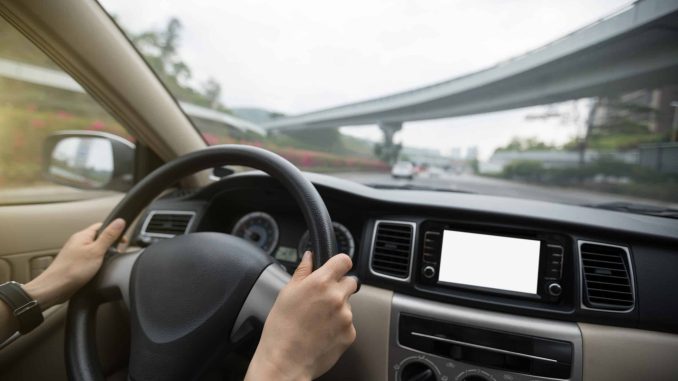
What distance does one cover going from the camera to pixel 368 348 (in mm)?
1528

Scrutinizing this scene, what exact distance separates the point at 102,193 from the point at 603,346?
2818mm

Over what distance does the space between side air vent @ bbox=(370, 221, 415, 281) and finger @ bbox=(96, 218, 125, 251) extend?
39.9 inches

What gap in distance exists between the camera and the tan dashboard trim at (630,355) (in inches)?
51.2

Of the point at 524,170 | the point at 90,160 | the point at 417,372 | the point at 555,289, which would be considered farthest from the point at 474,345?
the point at 90,160

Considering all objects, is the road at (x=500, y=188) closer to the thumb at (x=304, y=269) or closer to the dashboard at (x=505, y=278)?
the dashboard at (x=505, y=278)

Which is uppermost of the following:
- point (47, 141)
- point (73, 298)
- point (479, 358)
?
point (47, 141)

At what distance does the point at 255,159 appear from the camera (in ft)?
3.64

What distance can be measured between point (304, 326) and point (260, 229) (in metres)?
1.26

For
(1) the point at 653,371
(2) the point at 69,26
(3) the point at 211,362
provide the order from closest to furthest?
(3) the point at 211,362, (1) the point at 653,371, (2) the point at 69,26

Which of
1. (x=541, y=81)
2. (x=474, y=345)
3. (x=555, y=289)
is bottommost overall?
(x=474, y=345)

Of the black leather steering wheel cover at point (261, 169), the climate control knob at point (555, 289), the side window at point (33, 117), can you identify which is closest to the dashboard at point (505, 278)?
the climate control knob at point (555, 289)

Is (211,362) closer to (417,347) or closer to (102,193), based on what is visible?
(417,347)

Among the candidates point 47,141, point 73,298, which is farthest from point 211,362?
point 47,141

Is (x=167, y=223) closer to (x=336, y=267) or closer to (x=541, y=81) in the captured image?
(x=336, y=267)
